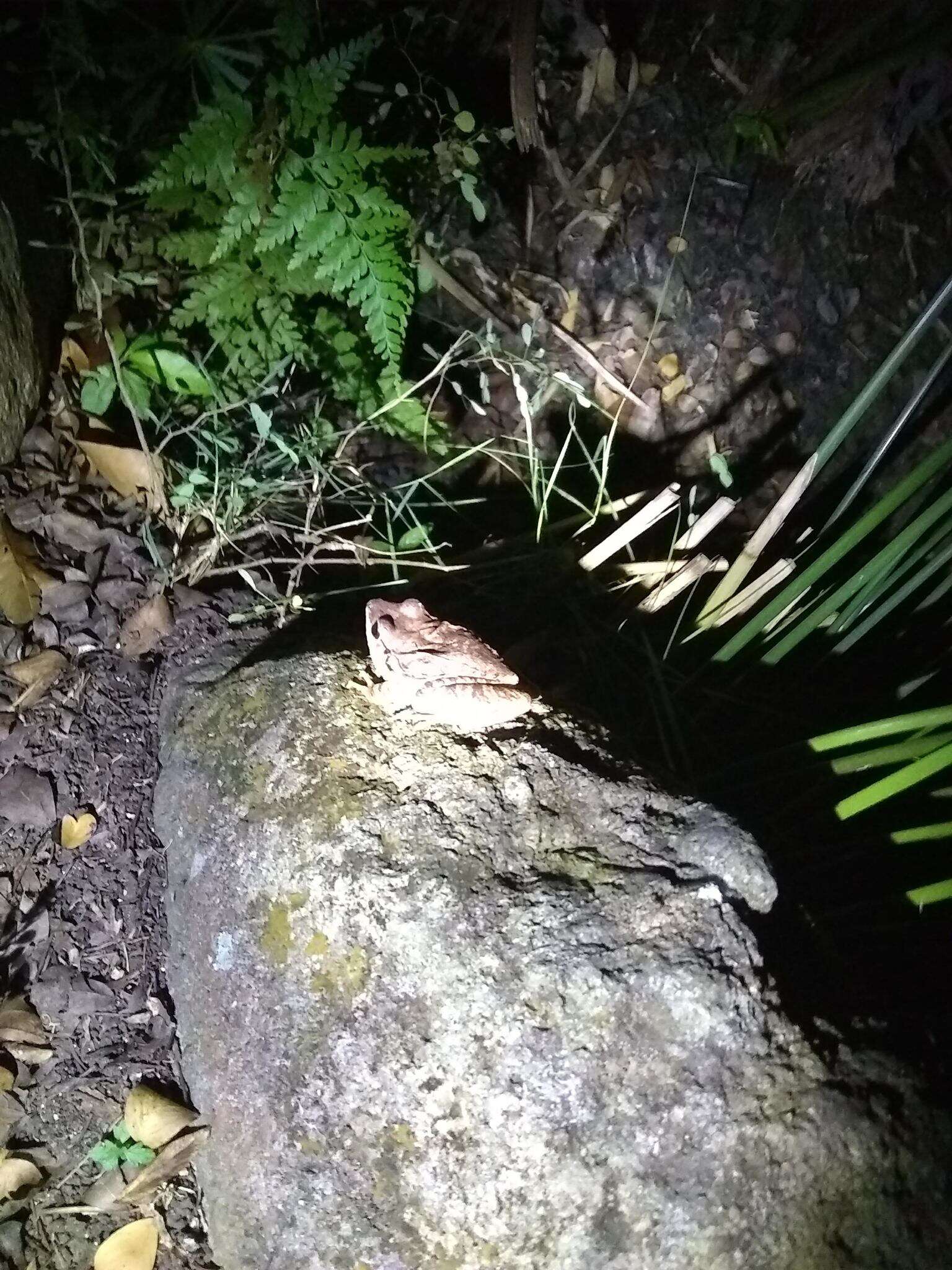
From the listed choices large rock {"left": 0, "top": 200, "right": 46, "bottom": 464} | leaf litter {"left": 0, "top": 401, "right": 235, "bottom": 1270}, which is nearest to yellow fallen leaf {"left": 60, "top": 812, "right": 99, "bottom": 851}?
leaf litter {"left": 0, "top": 401, "right": 235, "bottom": 1270}

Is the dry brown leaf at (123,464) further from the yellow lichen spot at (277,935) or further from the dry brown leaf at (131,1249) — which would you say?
the dry brown leaf at (131,1249)

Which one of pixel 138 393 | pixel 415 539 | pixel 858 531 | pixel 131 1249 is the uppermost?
pixel 858 531

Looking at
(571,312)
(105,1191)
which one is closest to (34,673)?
(105,1191)

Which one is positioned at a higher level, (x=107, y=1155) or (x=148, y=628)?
(x=148, y=628)

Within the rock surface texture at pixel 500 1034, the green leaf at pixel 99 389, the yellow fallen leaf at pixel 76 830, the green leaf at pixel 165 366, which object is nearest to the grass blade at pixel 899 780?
the rock surface texture at pixel 500 1034

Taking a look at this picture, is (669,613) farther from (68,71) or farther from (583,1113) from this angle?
(68,71)

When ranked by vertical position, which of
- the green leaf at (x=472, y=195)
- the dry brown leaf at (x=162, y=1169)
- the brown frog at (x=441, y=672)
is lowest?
the dry brown leaf at (x=162, y=1169)

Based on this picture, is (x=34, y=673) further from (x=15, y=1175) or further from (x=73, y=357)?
(x=15, y=1175)
